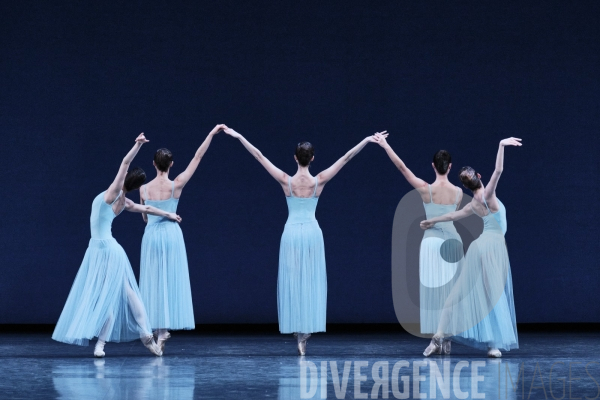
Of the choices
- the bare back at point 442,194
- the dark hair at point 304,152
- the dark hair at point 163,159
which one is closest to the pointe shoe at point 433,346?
the bare back at point 442,194

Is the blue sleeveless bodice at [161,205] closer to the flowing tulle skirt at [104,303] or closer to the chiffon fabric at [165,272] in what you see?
the chiffon fabric at [165,272]

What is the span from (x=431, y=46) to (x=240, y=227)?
8.10 ft

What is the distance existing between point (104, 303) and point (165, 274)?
1.76ft

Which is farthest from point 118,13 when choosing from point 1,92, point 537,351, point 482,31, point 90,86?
point 537,351

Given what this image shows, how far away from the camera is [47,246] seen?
7094 mm

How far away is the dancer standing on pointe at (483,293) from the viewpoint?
5.02 meters

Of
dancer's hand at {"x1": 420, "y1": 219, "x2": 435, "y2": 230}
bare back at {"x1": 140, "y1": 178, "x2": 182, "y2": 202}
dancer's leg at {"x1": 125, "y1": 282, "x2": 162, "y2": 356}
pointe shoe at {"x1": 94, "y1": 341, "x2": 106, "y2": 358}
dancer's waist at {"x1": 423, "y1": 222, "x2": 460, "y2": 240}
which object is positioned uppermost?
bare back at {"x1": 140, "y1": 178, "x2": 182, "y2": 202}

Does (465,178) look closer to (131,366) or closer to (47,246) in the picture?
(131,366)

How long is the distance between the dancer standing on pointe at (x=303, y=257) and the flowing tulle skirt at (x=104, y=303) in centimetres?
97

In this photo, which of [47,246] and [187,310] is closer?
[187,310]

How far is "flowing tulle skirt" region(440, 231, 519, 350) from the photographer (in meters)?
5.02

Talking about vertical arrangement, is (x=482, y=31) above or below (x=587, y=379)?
above

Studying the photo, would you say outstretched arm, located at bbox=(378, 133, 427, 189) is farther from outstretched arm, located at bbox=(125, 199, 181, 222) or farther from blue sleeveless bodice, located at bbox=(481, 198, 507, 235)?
outstretched arm, located at bbox=(125, 199, 181, 222)

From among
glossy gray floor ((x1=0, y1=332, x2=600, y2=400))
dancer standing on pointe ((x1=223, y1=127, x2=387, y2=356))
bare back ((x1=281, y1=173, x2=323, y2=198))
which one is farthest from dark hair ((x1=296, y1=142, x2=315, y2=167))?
glossy gray floor ((x1=0, y1=332, x2=600, y2=400))
